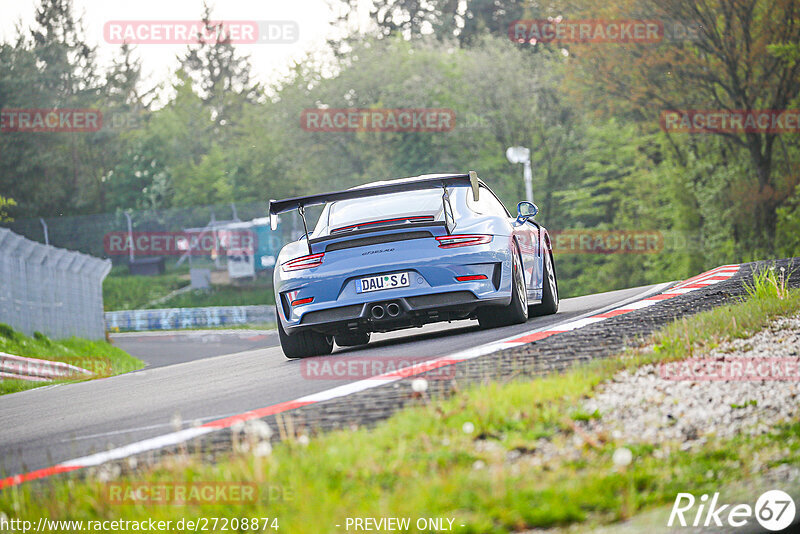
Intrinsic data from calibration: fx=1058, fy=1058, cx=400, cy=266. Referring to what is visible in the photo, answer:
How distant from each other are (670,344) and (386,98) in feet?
178

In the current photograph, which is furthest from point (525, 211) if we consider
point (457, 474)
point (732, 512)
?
point (732, 512)

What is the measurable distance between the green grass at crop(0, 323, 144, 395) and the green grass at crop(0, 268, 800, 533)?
13.5 m

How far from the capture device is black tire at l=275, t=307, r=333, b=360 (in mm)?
9828

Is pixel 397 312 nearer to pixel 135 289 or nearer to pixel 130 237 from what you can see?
pixel 130 237

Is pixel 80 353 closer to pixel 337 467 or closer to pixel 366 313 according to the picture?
pixel 366 313

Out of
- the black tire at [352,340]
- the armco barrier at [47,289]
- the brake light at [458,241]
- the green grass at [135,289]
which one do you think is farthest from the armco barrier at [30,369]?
the green grass at [135,289]

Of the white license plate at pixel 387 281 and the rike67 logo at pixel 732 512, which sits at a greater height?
the white license plate at pixel 387 281

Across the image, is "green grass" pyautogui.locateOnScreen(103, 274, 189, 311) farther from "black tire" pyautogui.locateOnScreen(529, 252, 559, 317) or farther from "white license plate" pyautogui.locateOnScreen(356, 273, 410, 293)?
"white license plate" pyautogui.locateOnScreen(356, 273, 410, 293)

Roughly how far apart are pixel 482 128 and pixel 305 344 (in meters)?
50.2

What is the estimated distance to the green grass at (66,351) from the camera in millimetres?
19734

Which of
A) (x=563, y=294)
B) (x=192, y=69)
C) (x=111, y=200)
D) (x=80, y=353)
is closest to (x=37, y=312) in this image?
(x=80, y=353)

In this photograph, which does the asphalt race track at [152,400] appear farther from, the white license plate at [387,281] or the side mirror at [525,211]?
the side mirror at [525,211]

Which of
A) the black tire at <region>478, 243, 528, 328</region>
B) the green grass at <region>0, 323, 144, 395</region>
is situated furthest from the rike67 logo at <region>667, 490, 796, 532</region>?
the green grass at <region>0, 323, 144, 395</region>

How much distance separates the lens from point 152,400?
8148 mm
